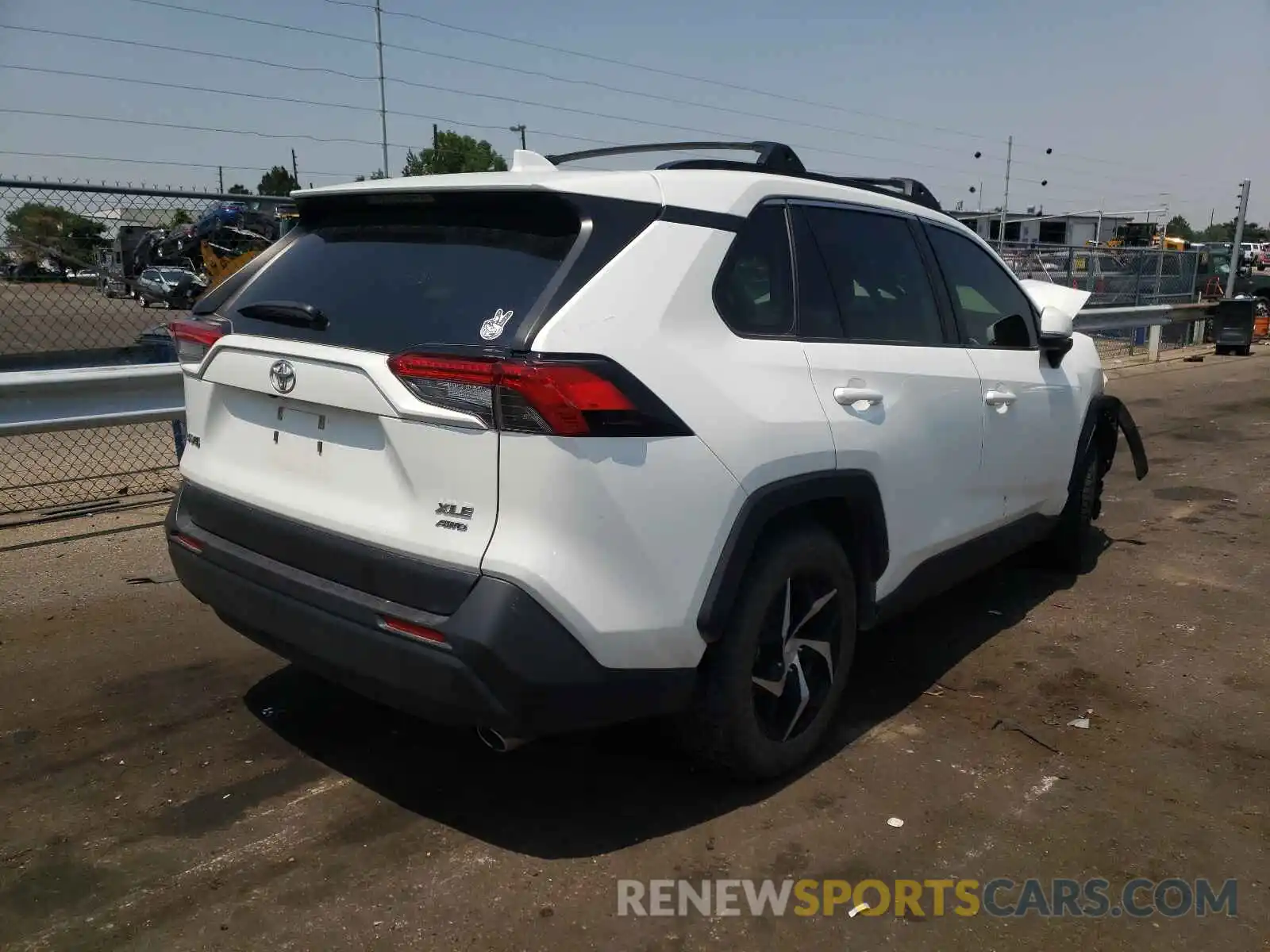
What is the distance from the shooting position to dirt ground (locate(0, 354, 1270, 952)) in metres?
2.62

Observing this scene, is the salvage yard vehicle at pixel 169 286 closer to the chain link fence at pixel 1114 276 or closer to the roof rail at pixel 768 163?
the roof rail at pixel 768 163

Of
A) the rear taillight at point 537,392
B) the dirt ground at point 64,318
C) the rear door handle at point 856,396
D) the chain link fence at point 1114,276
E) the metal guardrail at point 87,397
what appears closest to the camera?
the rear taillight at point 537,392

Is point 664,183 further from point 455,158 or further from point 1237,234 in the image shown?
point 455,158

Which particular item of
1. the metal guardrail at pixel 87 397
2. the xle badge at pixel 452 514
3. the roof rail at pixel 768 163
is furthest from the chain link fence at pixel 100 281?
the xle badge at pixel 452 514

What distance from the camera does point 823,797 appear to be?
3.24 m

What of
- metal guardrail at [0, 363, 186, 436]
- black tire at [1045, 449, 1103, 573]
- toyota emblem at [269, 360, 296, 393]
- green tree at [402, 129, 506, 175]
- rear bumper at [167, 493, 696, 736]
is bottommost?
black tire at [1045, 449, 1103, 573]

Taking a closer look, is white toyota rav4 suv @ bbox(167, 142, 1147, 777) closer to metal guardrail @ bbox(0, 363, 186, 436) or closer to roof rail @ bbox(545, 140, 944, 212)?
roof rail @ bbox(545, 140, 944, 212)

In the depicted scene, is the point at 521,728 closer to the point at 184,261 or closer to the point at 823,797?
the point at 823,797

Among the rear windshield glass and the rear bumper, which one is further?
the rear windshield glass

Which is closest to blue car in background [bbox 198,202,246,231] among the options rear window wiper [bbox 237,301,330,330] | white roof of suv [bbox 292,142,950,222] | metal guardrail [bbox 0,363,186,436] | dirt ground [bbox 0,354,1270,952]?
metal guardrail [bbox 0,363,186,436]

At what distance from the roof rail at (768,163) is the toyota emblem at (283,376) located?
4.22 feet

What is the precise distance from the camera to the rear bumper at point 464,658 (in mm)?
2467

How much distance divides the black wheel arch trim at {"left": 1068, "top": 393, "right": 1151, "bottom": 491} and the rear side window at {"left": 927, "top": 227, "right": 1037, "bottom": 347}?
79 cm

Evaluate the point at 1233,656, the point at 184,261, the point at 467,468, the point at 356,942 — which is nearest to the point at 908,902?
the point at 356,942
